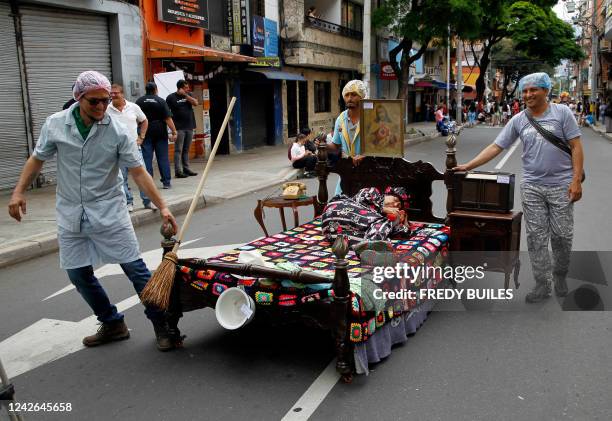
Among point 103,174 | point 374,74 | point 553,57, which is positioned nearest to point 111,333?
point 103,174

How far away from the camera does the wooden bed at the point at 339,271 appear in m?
3.85

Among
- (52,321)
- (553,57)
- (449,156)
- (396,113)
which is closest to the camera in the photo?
(52,321)

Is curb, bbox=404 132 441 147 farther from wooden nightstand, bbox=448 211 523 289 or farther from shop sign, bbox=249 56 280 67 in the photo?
wooden nightstand, bbox=448 211 523 289

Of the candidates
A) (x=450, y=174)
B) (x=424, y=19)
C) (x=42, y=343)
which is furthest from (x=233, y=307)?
(x=424, y=19)

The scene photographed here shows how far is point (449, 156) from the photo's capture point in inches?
235

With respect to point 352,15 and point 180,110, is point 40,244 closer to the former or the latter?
point 180,110

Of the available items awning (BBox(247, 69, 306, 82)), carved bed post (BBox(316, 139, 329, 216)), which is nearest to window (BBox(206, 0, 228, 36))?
awning (BBox(247, 69, 306, 82))

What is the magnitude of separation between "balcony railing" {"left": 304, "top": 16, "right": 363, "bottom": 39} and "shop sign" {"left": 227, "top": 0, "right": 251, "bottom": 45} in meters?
5.38

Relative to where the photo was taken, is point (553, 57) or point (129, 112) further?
point (553, 57)

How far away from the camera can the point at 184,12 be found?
1658 centimetres

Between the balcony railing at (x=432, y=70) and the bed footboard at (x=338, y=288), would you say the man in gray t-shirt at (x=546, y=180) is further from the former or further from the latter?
the balcony railing at (x=432, y=70)

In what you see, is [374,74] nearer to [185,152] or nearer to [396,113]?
[185,152]

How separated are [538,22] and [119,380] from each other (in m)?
43.8

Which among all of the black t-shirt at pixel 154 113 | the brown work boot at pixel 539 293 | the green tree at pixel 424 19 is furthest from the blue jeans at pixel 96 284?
the green tree at pixel 424 19
